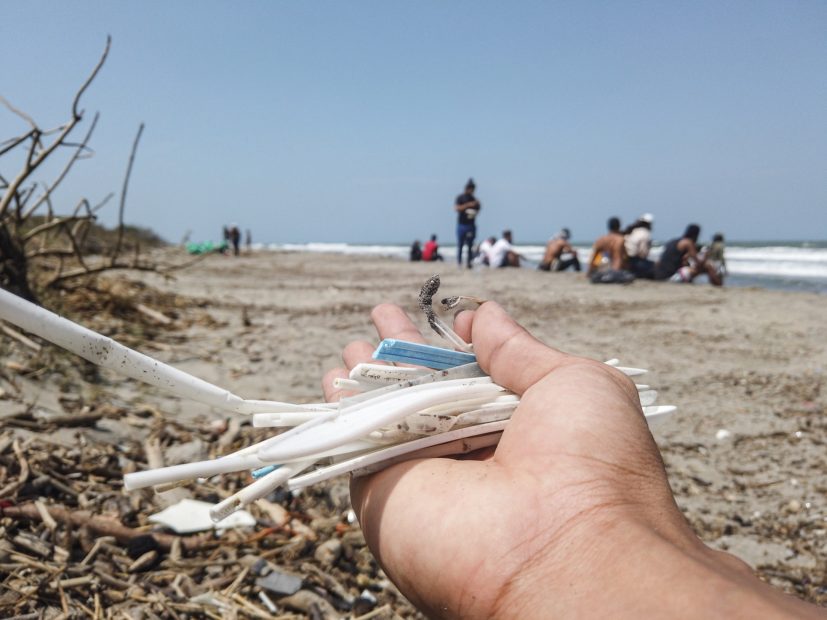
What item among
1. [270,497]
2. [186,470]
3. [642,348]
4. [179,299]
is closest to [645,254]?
[642,348]

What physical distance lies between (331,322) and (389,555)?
16.7 feet

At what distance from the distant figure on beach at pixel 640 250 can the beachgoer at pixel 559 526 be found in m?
11.6

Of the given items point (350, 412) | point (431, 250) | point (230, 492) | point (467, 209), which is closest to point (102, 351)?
point (350, 412)

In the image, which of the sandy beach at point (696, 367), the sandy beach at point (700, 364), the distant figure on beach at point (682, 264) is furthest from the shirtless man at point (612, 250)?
the sandy beach at point (696, 367)

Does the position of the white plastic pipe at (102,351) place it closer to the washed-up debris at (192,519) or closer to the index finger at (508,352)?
the index finger at (508,352)

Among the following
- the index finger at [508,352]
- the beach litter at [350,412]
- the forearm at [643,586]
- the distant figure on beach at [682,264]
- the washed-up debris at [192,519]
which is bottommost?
the washed-up debris at [192,519]

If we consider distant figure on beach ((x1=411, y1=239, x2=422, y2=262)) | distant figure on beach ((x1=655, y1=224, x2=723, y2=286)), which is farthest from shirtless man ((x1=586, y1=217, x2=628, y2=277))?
distant figure on beach ((x1=411, y1=239, x2=422, y2=262))

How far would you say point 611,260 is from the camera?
11969mm

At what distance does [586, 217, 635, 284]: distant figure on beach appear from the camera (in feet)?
35.7

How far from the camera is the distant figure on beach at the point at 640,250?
1195cm

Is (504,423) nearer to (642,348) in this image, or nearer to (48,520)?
(48,520)

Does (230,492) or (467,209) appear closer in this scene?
(230,492)

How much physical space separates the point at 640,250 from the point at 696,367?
7.89 m

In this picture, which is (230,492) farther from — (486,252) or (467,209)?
(486,252)
